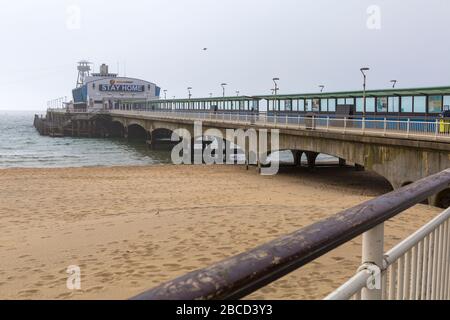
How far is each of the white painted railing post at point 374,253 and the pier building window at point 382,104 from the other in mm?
26221

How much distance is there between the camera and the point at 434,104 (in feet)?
75.5

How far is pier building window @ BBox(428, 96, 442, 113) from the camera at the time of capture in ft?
74.2

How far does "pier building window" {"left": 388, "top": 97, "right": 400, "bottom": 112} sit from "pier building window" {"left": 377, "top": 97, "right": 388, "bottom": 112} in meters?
0.26

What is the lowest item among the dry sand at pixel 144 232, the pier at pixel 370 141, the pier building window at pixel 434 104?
the dry sand at pixel 144 232

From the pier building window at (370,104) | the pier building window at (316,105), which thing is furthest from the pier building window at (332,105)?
the pier building window at (370,104)

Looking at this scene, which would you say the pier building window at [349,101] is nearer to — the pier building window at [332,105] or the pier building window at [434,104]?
the pier building window at [332,105]

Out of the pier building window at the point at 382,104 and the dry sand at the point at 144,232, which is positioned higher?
the pier building window at the point at 382,104

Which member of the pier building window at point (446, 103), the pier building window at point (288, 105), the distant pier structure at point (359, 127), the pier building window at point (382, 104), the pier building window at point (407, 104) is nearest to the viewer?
the distant pier structure at point (359, 127)

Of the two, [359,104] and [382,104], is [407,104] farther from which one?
[359,104]

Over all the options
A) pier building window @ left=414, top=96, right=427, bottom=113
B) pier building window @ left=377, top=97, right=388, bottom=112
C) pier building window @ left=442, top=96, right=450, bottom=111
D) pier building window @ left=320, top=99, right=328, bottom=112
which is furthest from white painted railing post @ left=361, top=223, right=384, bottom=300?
pier building window @ left=320, top=99, right=328, bottom=112

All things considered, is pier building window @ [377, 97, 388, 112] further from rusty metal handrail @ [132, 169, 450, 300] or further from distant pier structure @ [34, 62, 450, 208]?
rusty metal handrail @ [132, 169, 450, 300]

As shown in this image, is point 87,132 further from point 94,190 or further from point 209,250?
point 209,250

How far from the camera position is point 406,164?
18.8 meters

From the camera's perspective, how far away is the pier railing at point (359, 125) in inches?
722
